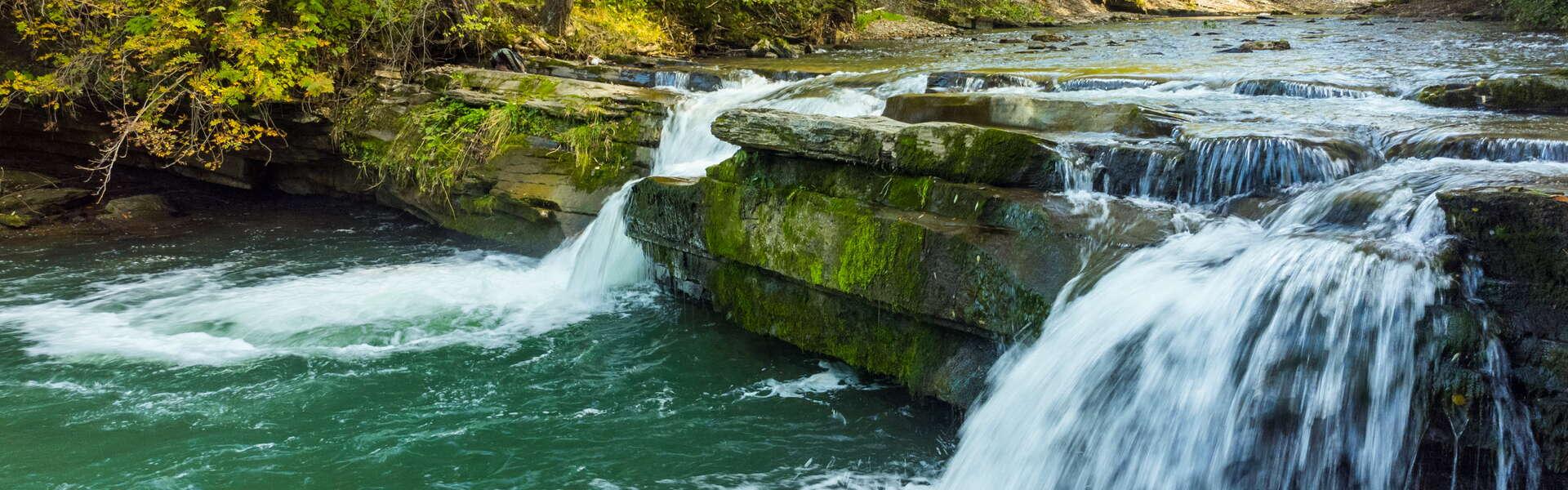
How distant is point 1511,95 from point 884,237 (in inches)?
189

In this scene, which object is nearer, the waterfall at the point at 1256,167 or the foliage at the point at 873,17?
the waterfall at the point at 1256,167

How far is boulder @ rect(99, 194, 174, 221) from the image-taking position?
10438 millimetres

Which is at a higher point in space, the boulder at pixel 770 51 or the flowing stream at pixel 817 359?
the boulder at pixel 770 51

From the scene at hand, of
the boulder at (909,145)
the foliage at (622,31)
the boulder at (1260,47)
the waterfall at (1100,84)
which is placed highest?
the foliage at (622,31)

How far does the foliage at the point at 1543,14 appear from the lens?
46.0 feet

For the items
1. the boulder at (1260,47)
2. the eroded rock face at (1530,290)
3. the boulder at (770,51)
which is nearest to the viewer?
the eroded rock face at (1530,290)

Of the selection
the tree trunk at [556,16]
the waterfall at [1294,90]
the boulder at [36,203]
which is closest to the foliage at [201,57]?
the boulder at [36,203]

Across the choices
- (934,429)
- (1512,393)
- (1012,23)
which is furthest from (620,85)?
(1012,23)

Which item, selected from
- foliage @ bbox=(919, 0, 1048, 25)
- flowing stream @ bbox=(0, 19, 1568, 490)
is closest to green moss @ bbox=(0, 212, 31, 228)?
flowing stream @ bbox=(0, 19, 1568, 490)

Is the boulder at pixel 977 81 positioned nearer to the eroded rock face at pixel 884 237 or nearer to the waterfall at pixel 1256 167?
the eroded rock face at pixel 884 237

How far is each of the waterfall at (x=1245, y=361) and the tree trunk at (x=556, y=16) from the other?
9.45m

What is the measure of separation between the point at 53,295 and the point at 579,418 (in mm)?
5228

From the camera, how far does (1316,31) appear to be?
17.0 metres

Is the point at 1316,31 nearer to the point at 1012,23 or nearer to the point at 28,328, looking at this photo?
the point at 1012,23
